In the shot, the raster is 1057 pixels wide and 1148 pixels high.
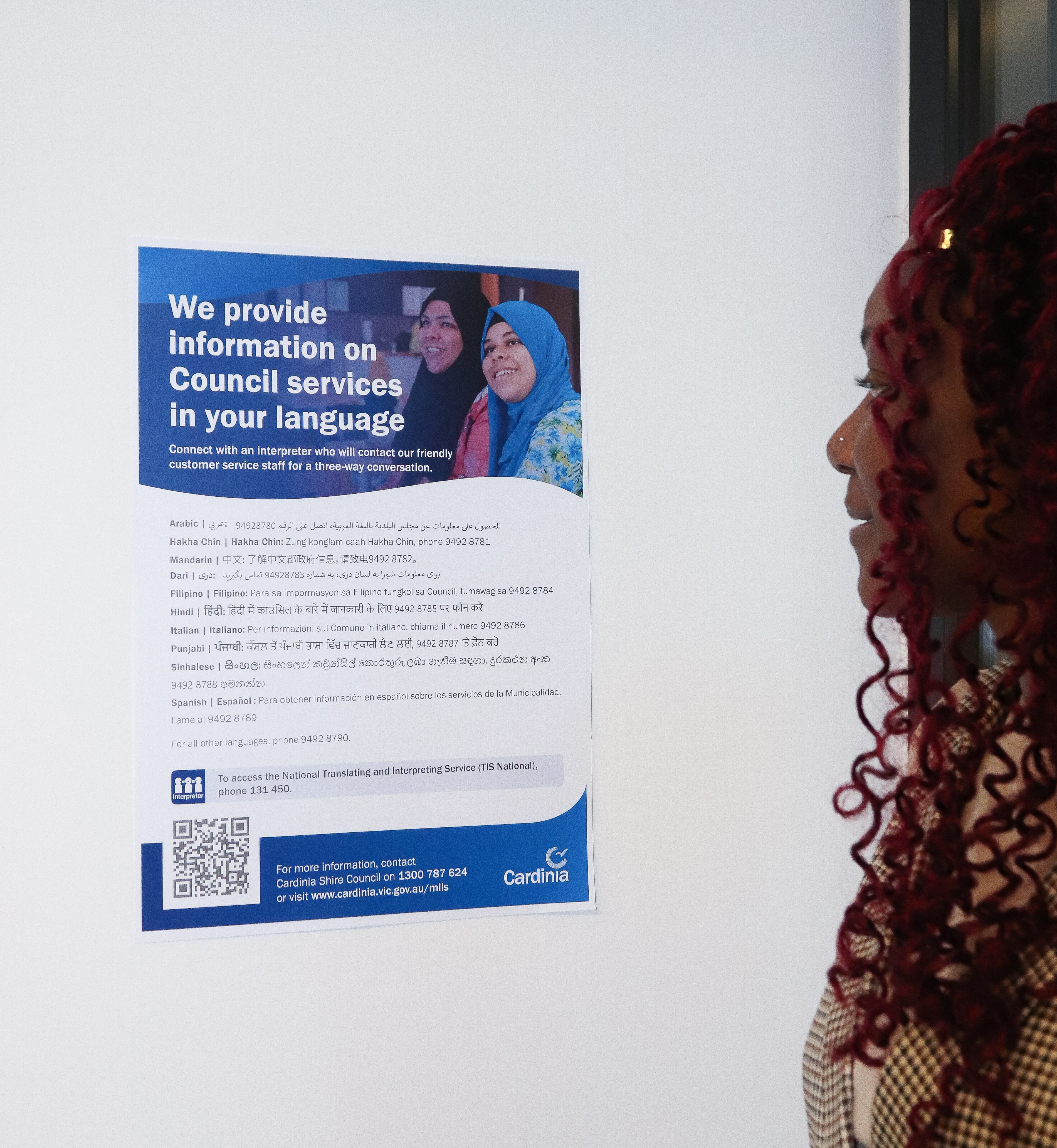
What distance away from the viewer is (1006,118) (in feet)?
5.69

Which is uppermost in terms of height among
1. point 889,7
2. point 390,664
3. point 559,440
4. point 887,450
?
point 889,7

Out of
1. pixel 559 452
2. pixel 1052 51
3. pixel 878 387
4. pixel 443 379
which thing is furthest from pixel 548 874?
pixel 1052 51

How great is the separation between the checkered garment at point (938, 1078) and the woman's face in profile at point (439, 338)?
1041 mm

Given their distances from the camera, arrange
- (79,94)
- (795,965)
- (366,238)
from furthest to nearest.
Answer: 1. (795,965)
2. (366,238)
3. (79,94)

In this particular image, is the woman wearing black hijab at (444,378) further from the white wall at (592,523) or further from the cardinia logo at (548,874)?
the cardinia logo at (548,874)

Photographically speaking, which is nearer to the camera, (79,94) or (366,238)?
(79,94)

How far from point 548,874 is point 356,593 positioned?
546 millimetres

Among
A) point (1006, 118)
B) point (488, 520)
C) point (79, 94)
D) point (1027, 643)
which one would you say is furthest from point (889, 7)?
point (1027, 643)

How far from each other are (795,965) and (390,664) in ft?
2.83

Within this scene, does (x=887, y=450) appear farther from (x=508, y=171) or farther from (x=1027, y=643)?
(x=508, y=171)

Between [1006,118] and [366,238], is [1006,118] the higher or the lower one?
the higher one

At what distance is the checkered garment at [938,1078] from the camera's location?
2.43ft

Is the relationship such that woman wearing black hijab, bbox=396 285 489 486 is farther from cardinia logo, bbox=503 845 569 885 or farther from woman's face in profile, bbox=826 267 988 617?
woman's face in profile, bbox=826 267 988 617

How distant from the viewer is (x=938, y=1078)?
2.59ft
